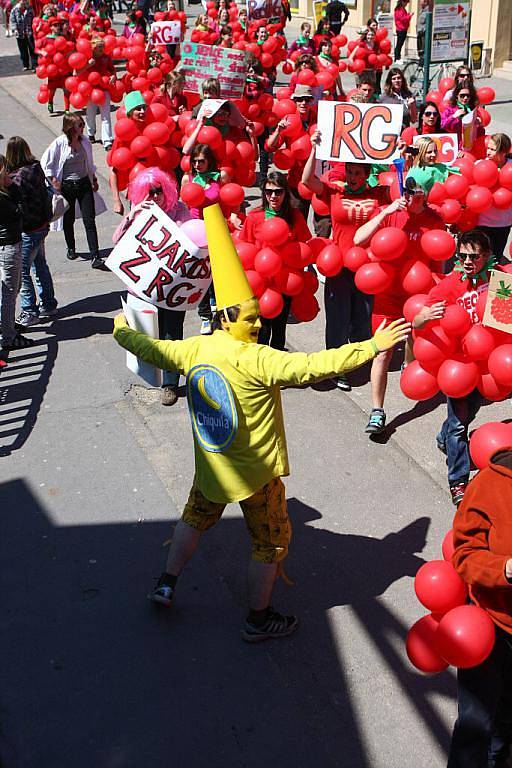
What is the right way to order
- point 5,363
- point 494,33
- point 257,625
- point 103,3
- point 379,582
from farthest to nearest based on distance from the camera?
1. point 103,3
2. point 494,33
3. point 5,363
4. point 379,582
5. point 257,625

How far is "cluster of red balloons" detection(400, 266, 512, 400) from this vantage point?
4875mm

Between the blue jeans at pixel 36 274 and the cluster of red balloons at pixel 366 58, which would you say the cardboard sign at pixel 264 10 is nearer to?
the cluster of red balloons at pixel 366 58

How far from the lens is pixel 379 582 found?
4.78 metres

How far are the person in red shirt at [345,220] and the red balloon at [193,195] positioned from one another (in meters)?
0.82

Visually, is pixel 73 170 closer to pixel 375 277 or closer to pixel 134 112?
pixel 134 112

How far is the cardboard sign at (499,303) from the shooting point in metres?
4.58

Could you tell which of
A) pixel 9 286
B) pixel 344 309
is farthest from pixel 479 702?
pixel 9 286

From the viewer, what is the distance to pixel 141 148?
25.9 ft

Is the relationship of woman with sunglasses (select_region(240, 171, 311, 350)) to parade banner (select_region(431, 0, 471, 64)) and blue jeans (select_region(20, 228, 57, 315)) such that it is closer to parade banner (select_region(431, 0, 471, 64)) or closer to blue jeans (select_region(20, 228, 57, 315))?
blue jeans (select_region(20, 228, 57, 315))

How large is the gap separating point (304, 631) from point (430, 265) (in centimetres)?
277

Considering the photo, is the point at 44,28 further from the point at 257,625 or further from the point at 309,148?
the point at 257,625

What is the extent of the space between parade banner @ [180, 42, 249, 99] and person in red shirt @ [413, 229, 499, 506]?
199 inches

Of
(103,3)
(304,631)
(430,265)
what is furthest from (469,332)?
(103,3)

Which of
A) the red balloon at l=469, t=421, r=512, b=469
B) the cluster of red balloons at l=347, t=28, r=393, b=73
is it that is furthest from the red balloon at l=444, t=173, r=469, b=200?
the cluster of red balloons at l=347, t=28, r=393, b=73
